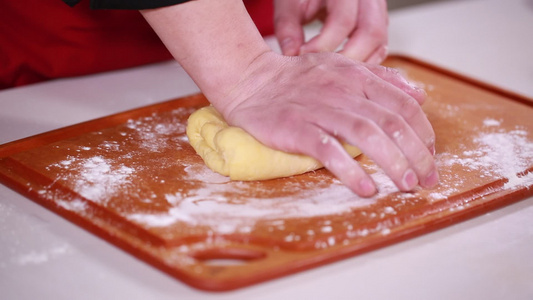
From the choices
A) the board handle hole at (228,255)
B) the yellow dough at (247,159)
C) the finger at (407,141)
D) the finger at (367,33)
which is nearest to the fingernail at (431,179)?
the finger at (407,141)

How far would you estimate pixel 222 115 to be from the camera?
1.06 m

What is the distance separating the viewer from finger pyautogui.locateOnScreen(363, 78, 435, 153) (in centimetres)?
99

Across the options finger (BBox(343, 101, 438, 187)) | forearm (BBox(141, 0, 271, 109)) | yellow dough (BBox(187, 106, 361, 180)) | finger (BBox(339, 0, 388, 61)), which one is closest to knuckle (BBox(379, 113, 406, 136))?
finger (BBox(343, 101, 438, 187))

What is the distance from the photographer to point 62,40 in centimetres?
139

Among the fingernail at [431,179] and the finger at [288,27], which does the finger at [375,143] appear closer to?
the fingernail at [431,179]

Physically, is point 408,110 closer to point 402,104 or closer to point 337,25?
point 402,104

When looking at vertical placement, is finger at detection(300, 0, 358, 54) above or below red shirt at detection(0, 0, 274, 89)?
below

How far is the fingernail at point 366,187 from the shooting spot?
2.99 ft

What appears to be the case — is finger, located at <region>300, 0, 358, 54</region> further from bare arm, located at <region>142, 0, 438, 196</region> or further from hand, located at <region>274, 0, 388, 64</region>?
bare arm, located at <region>142, 0, 438, 196</region>

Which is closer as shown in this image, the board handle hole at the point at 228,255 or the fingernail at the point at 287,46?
the board handle hole at the point at 228,255

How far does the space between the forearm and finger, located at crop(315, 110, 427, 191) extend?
0.20 meters

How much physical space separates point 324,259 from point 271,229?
9 cm

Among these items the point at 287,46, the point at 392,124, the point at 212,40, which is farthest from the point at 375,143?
the point at 287,46

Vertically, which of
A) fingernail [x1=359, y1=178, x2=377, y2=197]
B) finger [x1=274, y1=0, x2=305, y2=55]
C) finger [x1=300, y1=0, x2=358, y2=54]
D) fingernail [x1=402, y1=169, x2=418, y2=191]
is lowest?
fingernail [x1=402, y1=169, x2=418, y2=191]
